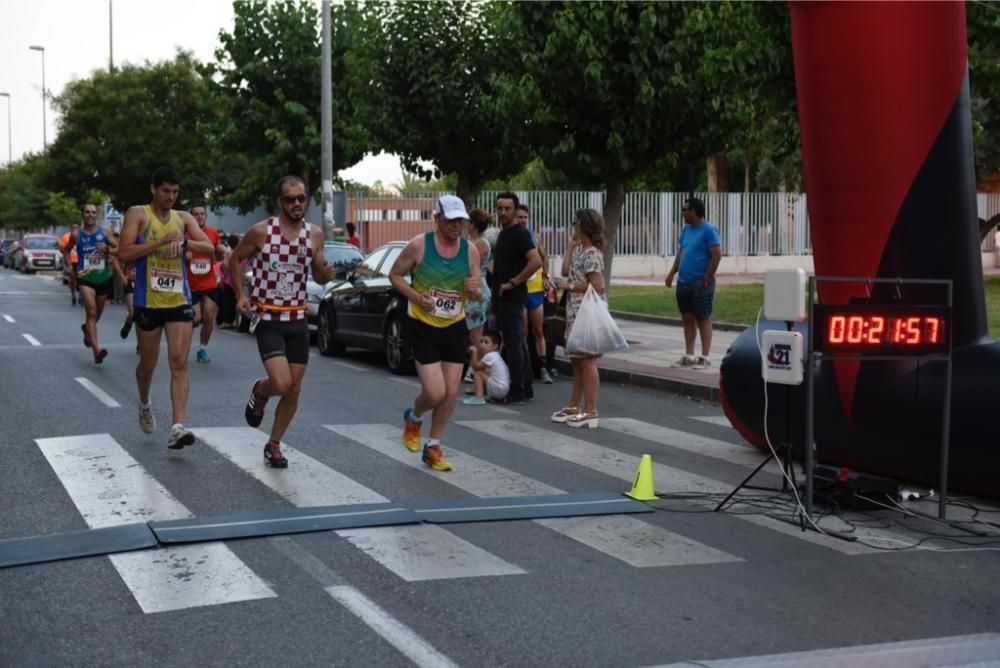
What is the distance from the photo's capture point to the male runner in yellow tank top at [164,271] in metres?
9.09

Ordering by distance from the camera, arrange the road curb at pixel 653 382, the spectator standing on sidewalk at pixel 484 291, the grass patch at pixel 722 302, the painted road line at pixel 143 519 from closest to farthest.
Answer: the painted road line at pixel 143 519 → the spectator standing on sidewalk at pixel 484 291 → the road curb at pixel 653 382 → the grass patch at pixel 722 302

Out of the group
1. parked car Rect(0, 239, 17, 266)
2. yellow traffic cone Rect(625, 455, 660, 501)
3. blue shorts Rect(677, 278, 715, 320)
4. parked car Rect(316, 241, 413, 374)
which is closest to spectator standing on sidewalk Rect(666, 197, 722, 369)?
blue shorts Rect(677, 278, 715, 320)

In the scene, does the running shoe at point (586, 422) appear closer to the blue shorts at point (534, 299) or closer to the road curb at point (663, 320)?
the blue shorts at point (534, 299)

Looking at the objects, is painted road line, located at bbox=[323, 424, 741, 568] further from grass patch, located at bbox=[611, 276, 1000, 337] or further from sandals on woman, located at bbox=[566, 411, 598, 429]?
grass patch, located at bbox=[611, 276, 1000, 337]

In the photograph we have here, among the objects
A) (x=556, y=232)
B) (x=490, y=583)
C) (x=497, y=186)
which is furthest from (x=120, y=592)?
(x=497, y=186)

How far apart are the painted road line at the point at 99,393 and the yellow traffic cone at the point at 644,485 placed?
218 inches

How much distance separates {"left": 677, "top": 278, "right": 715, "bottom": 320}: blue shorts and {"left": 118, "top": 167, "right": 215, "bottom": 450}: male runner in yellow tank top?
6.46 m

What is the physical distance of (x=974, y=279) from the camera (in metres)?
8.25

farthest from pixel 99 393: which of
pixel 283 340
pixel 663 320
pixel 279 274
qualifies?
pixel 663 320

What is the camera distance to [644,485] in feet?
25.3

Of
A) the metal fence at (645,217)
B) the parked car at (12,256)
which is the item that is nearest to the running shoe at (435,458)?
the metal fence at (645,217)

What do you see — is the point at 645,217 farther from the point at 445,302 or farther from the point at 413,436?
the point at 445,302

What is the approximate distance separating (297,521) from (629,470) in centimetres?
276

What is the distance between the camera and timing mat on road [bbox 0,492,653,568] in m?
6.25
